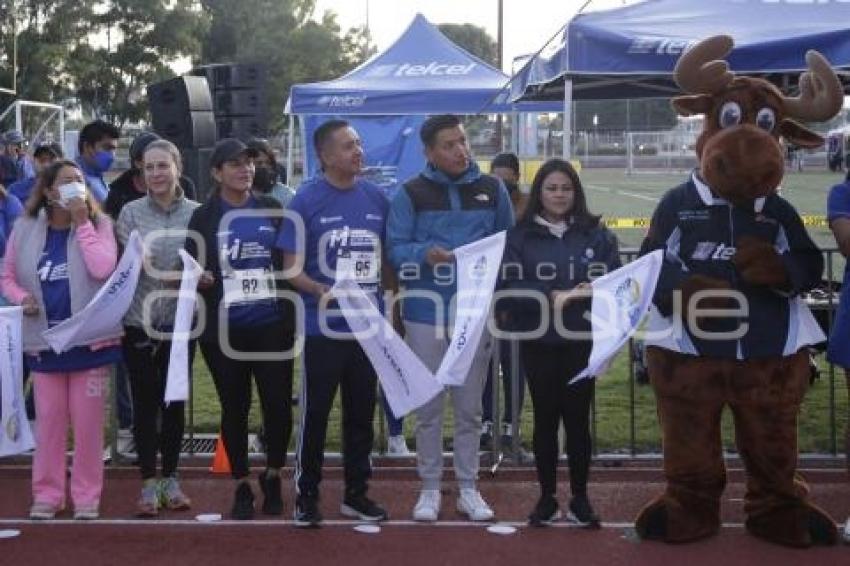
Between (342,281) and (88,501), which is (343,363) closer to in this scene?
(342,281)

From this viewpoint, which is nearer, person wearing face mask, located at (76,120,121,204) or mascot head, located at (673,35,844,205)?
mascot head, located at (673,35,844,205)

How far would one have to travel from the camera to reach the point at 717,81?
545 cm

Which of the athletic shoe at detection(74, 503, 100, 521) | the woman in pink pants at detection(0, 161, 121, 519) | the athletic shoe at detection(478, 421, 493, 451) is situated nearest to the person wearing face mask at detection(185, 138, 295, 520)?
the woman in pink pants at detection(0, 161, 121, 519)

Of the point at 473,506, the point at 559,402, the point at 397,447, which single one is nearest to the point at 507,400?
the point at 397,447

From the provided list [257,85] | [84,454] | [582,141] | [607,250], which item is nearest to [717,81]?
[607,250]

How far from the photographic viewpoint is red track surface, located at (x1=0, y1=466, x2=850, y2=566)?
5.43 metres

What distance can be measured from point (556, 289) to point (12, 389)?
2.80 metres

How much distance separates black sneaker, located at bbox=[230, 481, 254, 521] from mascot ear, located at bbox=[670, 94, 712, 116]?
2943mm


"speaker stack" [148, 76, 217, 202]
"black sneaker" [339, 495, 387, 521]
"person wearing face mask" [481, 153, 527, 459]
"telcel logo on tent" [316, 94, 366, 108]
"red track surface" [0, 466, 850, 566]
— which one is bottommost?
"red track surface" [0, 466, 850, 566]

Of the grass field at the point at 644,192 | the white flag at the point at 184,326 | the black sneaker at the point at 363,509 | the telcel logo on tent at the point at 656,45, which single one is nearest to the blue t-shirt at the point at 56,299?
the white flag at the point at 184,326

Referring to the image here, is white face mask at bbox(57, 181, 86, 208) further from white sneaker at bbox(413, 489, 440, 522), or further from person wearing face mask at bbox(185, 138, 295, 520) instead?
white sneaker at bbox(413, 489, 440, 522)

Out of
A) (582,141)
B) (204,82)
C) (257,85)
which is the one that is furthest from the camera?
(582,141)

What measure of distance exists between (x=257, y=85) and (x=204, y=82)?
1.34 meters

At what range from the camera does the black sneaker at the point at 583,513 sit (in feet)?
19.2
